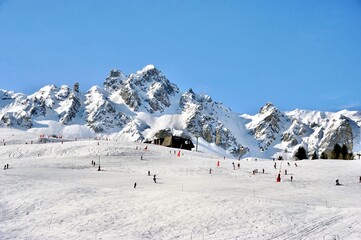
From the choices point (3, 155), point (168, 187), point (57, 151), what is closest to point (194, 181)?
point (168, 187)

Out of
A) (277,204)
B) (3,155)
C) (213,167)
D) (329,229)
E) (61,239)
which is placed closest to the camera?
(61,239)

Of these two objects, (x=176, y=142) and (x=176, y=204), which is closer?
(x=176, y=204)

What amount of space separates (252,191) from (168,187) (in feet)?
27.8

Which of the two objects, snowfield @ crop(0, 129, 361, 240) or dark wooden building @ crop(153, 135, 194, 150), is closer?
snowfield @ crop(0, 129, 361, 240)

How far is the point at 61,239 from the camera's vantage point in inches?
967

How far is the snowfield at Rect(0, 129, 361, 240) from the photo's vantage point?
87.8ft

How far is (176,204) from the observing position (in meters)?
32.6

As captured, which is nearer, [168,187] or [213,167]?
[168,187]

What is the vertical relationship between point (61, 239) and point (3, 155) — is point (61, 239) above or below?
below

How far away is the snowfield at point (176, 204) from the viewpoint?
26.8 meters

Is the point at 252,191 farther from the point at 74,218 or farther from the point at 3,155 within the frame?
the point at 3,155

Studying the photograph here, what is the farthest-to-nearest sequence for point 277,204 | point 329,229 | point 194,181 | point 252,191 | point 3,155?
point 3,155 < point 194,181 < point 252,191 < point 277,204 < point 329,229

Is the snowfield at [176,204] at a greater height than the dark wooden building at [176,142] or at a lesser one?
lesser

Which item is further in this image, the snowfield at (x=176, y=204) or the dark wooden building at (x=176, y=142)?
the dark wooden building at (x=176, y=142)
